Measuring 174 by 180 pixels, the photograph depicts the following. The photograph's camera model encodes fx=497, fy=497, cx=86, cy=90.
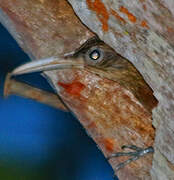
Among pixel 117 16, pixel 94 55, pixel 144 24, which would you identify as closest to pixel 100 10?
pixel 117 16

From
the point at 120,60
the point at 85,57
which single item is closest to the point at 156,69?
the point at 85,57

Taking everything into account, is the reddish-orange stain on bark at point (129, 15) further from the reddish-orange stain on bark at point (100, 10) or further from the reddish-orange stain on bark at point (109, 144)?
the reddish-orange stain on bark at point (109, 144)

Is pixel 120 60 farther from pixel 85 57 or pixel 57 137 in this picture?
pixel 57 137

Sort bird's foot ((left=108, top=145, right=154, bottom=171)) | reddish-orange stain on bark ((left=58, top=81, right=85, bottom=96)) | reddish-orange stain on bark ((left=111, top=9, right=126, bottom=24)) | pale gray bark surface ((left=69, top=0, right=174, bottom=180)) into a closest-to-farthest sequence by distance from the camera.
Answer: pale gray bark surface ((left=69, top=0, right=174, bottom=180)) → reddish-orange stain on bark ((left=111, top=9, right=126, bottom=24)) → bird's foot ((left=108, top=145, right=154, bottom=171)) → reddish-orange stain on bark ((left=58, top=81, right=85, bottom=96))

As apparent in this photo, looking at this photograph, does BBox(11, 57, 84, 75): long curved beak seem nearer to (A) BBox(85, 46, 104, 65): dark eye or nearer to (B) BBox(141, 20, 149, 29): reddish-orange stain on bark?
(A) BBox(85, 46, 104, 65): dark eye

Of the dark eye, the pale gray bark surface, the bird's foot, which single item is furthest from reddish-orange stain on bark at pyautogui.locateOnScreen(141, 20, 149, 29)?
the dark eye
